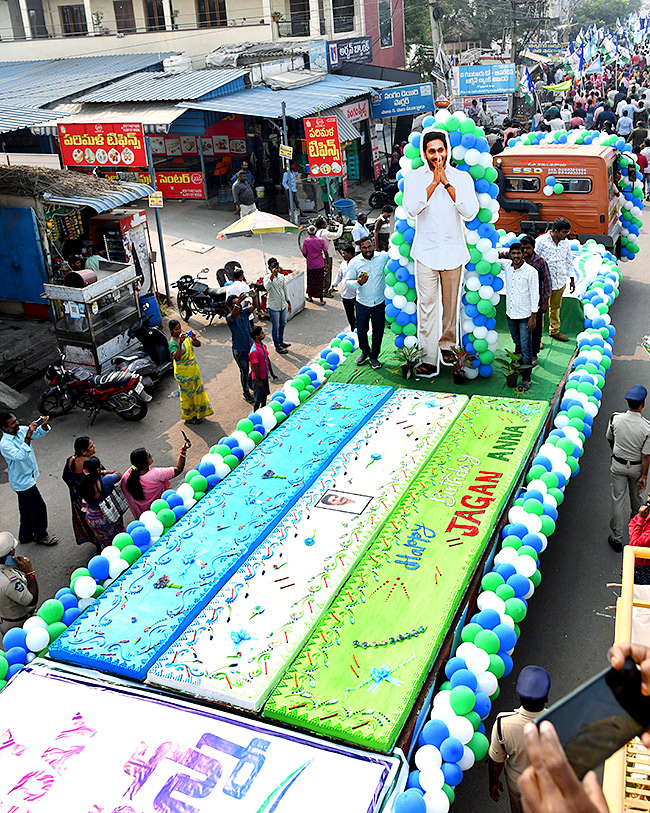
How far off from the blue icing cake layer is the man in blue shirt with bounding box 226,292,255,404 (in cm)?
198

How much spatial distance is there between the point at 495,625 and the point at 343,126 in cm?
1710

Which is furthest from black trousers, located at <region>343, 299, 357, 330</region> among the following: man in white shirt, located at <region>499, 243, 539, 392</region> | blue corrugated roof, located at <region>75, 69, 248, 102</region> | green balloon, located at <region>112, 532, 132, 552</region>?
blue corrugated roof, located at <region>75, 69, 248, 102</region>

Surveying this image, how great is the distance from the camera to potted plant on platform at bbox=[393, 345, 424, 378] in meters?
9.46

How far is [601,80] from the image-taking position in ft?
103

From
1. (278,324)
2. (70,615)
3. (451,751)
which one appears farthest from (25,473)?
(278,324)

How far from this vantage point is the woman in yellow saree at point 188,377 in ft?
32.0

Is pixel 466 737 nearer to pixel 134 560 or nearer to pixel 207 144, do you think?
pixel 134 560

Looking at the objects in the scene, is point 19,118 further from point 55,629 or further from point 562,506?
point 562,506

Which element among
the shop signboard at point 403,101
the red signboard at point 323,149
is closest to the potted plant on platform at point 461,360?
the red signboard at point 323,149

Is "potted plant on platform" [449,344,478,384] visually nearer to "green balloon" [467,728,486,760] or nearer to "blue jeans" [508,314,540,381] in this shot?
"blue jeans" [508,314,540,381]

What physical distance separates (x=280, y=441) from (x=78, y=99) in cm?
1581

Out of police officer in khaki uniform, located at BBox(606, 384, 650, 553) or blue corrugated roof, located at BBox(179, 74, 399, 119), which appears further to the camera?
blue corrugated roof, located at BBox(179, 74, 399, 119)

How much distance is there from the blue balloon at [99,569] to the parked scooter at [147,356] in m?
4.90

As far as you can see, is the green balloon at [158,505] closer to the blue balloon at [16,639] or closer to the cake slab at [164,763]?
the blue balloon at [16,639]
